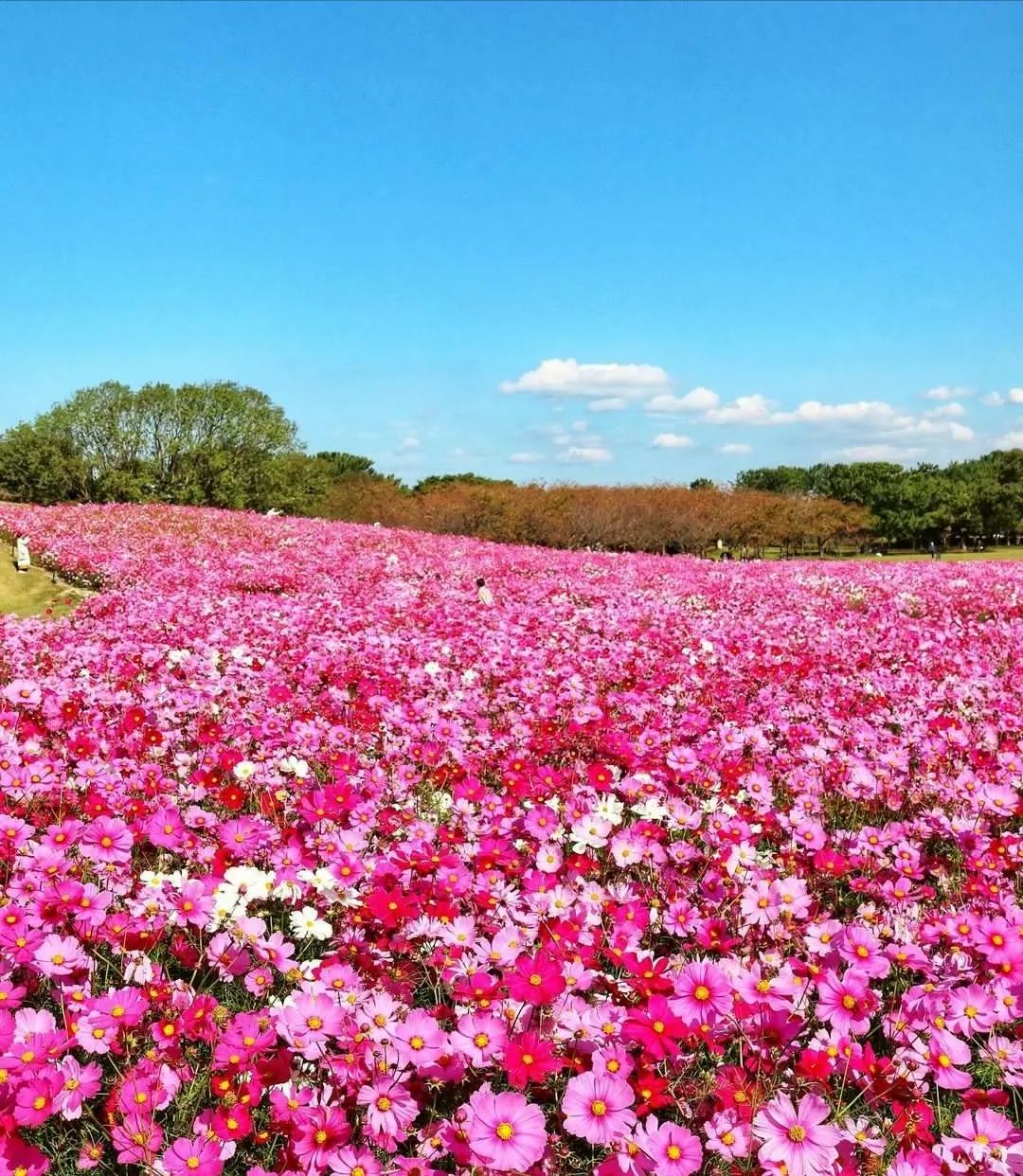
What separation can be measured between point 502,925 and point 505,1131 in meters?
1.01

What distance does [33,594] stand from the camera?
61.8 feet

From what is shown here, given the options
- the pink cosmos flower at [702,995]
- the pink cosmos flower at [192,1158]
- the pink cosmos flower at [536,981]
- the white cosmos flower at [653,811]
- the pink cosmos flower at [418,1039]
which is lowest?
the pink cosmos flower at [192,1158]

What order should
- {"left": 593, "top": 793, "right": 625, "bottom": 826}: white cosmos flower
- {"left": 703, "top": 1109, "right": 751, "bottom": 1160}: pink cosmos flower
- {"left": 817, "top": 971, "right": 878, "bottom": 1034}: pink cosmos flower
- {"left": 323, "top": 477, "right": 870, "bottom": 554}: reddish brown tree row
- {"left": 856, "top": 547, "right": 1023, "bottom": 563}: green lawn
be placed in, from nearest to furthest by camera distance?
{"left": 703, "top": 1109, "right": 751, "bottom": 1160}: pink cosmos flower, {"left": 817, "top": 971, "right": 878, "bottom": 1034}: pink cosmos flower, {"left": 593, "top": 793, "right": 625, "bottom": 826}: white cosmos flower, {"left": 323, "top": 477, "right": 870, "bottom": 554}: reddish brown tree row, {"left": 856, "top": 547, "right": 1023, "bottom": 563}: green lawn

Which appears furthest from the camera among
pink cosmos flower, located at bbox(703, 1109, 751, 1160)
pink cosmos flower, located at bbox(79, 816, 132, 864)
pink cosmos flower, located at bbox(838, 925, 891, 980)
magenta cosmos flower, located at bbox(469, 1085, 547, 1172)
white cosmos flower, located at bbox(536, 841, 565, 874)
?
white cosmos flower, located at bbox(536, 841, 565, 874)

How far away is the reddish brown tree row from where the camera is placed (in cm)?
4138

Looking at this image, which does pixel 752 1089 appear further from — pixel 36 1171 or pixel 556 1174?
pixel 36 1171

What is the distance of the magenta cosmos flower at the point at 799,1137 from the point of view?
6.70 ft

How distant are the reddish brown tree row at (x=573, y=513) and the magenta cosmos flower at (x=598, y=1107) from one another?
127ft

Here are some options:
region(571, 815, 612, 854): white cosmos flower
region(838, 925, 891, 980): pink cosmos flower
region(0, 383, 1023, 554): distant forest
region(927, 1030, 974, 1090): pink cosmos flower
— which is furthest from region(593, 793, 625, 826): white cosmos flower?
region(0, 383, 1023, 554): distant forest

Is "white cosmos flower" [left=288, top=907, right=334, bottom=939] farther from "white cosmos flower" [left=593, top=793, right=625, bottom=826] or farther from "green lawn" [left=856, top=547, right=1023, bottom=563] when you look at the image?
"green lawn" [left=856, top=547, right=1023, bottom=563]

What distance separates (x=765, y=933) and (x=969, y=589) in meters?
15.6

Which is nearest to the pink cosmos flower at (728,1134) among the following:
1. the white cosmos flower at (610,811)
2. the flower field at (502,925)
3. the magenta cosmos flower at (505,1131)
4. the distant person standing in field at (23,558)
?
the flower field at (502,925)

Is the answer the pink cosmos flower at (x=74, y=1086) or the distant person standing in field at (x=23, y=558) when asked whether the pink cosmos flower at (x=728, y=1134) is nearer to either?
the pink cosmos flower at (x=74, y=1086)

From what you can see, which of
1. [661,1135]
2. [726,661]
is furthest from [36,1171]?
[726,661]
